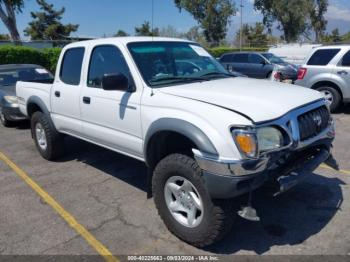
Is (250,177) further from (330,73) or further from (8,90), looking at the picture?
(8,90)

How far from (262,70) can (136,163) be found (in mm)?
12679

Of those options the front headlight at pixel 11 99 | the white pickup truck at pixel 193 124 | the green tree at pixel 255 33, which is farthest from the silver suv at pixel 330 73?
the green tree at pixel 255 33

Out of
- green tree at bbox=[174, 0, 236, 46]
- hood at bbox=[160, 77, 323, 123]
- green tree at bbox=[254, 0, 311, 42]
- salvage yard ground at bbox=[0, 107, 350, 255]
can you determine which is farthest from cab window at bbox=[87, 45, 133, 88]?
green tree at bbox=[254, 0, 311, 42]

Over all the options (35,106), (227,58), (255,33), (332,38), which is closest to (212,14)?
(255,33)

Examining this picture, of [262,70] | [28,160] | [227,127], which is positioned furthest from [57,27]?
[227,127]

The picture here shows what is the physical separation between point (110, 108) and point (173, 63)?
35.9 inches

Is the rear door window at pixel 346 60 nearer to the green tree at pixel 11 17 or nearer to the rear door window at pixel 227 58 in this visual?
the rear door window at pixel 227 58

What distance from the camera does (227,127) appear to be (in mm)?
3023

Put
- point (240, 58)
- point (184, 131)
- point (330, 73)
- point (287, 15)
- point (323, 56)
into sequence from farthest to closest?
point (287, 15) < point (240, 58) < point (323, 56) < point (330, 73) < point (184, 131)

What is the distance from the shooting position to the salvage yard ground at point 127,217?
11.5 feet

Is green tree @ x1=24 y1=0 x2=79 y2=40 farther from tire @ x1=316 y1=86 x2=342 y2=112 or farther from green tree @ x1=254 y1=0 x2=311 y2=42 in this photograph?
tire @ x1=316 y1=86 x2=342 y2=112

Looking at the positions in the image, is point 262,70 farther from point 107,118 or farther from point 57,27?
point 57,27

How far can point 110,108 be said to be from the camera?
4273mm

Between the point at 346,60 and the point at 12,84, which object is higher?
the point at 346,60
